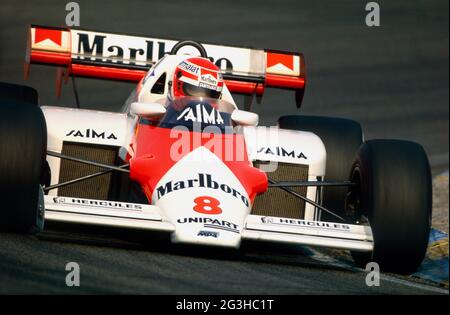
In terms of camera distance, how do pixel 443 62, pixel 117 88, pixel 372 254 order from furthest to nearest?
pixel 443 62 → pixel 117 88 → pixel 372 254

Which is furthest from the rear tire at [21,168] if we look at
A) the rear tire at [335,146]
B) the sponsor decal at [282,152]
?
the rear tire at [335,146]

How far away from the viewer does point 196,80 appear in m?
10.5

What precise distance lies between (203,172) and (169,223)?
65 centimetres

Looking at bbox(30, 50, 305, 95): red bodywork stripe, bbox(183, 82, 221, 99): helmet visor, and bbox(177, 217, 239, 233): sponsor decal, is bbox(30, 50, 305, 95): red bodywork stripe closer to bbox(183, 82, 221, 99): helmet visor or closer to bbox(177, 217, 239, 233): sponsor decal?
bbox(183, 82, 221, 99): helmet visor

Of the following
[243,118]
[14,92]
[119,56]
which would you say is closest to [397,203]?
[243,118]

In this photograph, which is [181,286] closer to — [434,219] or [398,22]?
[434,219]

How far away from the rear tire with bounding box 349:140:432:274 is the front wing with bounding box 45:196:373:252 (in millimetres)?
145

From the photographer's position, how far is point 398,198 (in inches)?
380

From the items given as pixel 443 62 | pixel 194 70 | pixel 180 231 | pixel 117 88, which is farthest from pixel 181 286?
pixel 443 62

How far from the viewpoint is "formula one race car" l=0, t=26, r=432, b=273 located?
9.17 meters

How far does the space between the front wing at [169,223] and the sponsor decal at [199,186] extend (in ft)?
0.62

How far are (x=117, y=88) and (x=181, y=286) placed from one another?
1003 cm

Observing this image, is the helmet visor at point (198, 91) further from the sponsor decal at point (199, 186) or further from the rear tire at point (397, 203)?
the rear tire at point (397, 203)

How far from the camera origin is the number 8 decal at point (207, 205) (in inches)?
358
